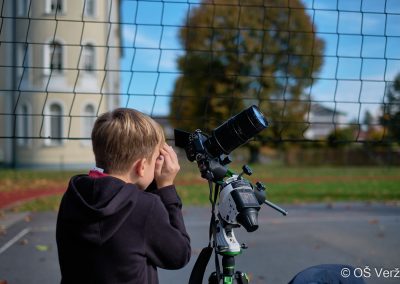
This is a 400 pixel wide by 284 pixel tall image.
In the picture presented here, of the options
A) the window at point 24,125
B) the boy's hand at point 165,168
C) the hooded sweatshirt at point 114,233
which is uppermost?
the boy's hand at point 165,168

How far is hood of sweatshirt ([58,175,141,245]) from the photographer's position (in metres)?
1.56

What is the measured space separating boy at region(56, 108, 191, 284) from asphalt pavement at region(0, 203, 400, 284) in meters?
1.91

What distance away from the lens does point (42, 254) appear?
14.3ft

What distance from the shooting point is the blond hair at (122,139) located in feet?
5.35

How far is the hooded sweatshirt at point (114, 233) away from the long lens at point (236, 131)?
0.89ft

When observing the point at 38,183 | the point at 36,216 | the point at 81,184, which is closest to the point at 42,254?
the point at 36,216

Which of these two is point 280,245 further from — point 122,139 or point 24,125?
point 24,125

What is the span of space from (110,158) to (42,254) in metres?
3.08

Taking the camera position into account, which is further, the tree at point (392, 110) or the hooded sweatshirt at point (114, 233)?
the tree at point (392, 110)

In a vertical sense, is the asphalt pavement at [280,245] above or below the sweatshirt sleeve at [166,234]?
below

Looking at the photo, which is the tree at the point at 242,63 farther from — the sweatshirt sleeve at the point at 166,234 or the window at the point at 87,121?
the window at the point at 87,121

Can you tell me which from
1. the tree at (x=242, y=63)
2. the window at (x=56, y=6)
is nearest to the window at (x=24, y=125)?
the tree at (x=242, y=63)

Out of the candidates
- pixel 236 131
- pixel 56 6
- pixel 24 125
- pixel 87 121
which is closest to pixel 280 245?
pixel 56 6

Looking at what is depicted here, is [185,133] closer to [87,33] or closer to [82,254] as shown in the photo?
[82,254]
